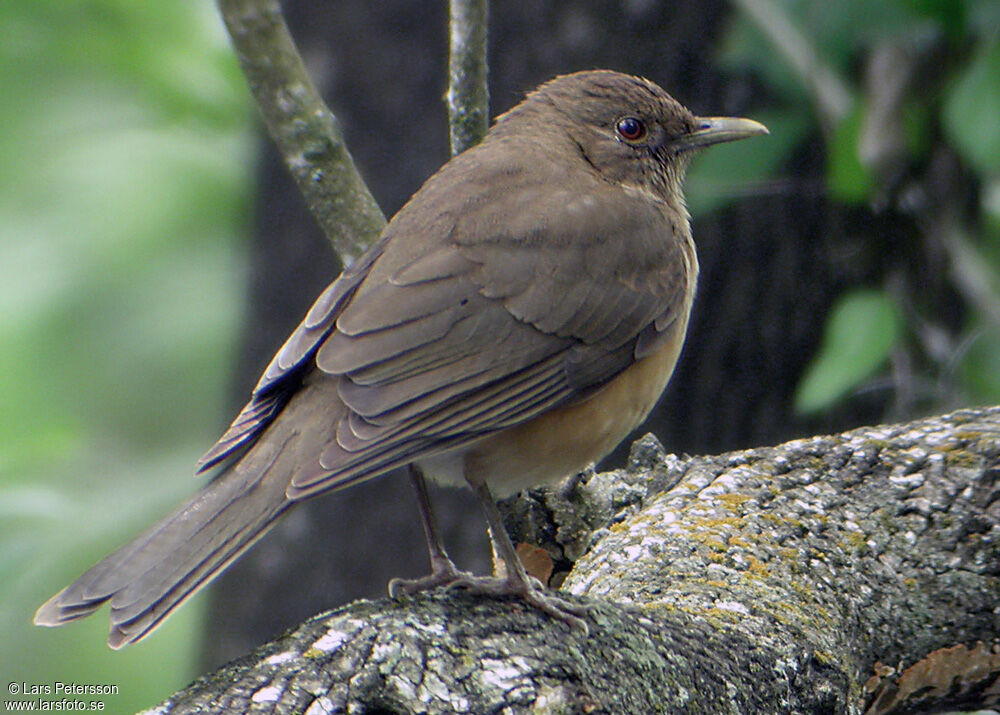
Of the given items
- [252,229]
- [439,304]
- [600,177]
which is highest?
[252,229]

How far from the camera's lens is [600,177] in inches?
146

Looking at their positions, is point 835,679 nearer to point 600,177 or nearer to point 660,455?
point 660,455

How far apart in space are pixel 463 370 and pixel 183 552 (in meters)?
0.79

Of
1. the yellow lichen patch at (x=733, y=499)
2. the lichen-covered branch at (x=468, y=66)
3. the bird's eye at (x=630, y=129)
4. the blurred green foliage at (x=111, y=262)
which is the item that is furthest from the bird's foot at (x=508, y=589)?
the blurred green foliage at (x=111, y=262)

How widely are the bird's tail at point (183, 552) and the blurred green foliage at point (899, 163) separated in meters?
1.65

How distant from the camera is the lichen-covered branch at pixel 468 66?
10.1 ft

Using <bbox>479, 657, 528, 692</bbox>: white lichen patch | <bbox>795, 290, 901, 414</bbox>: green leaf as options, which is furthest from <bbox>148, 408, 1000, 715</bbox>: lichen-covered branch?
<bbox>795, 290, 901, 414</bbox>: green leaf

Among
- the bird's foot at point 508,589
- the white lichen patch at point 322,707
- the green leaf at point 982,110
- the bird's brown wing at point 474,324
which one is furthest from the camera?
the green leaf at point 982,110

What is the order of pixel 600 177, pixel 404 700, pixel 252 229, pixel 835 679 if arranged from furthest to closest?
pixel 252 229 < pixel 600 177 < pixel 835 679 < pixel 404 700

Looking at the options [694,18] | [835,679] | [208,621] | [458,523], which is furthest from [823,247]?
[208,621]

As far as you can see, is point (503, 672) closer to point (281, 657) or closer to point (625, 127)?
point (281, 657)

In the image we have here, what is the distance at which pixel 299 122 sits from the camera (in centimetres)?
311

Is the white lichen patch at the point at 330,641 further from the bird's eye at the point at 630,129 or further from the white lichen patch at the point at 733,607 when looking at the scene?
the bird's eye at the point at 630,129

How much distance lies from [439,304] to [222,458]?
2.06 ft
